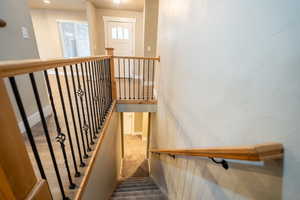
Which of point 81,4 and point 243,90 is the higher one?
point 81,4

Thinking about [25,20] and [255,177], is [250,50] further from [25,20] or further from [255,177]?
[25,20]

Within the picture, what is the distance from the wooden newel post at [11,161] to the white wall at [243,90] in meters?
0.94

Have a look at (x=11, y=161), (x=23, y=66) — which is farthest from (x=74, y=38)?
(x=11, y=161)

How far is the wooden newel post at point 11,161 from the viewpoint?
45cm

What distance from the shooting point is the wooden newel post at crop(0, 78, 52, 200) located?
0.45m

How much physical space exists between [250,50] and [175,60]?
115 centimetres

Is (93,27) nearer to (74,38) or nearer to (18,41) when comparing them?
(74,38)

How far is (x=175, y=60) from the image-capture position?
5.68ft

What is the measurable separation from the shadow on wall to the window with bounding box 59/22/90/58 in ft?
18.6

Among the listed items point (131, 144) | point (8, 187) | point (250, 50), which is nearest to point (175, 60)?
point (250, 50)

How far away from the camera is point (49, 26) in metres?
4.80

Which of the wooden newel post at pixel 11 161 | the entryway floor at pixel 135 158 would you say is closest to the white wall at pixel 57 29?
the entryway floor at pixel 135 158

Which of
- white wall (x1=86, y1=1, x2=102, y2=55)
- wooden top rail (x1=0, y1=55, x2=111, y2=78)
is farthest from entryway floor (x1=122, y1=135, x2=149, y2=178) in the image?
wooden top rail (x1=0, y1=55, x2=111, y2=78)

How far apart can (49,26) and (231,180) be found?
6.41m
